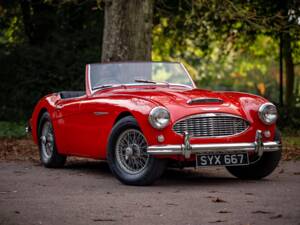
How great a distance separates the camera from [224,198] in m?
8.34

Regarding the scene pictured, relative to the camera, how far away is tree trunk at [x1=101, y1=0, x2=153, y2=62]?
1647 cm

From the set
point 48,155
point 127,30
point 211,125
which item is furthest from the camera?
point 127,30

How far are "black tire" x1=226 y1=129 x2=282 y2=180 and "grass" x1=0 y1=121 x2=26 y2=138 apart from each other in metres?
8.90

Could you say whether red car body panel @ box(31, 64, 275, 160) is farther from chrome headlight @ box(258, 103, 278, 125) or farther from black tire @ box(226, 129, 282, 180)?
black tire @ box(226, 129, 282, 180)

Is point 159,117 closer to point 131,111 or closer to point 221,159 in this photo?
point 131,111

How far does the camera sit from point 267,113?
9.85 m

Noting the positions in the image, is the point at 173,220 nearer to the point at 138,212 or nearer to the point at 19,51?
the point at 138,212

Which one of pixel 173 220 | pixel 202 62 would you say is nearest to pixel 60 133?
pixel 173 220

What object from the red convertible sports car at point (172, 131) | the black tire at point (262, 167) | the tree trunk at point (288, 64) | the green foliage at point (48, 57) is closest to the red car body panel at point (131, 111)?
the red convertible sports car at point (172, 131)

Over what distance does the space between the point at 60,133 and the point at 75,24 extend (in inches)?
499

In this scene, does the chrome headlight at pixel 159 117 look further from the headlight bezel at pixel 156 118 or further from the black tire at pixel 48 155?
the black tire at pixel 48 155

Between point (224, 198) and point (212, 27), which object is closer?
point (224, 198)

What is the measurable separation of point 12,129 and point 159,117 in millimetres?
10935

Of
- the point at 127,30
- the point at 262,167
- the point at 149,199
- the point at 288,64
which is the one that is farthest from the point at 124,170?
the point at 288,64
